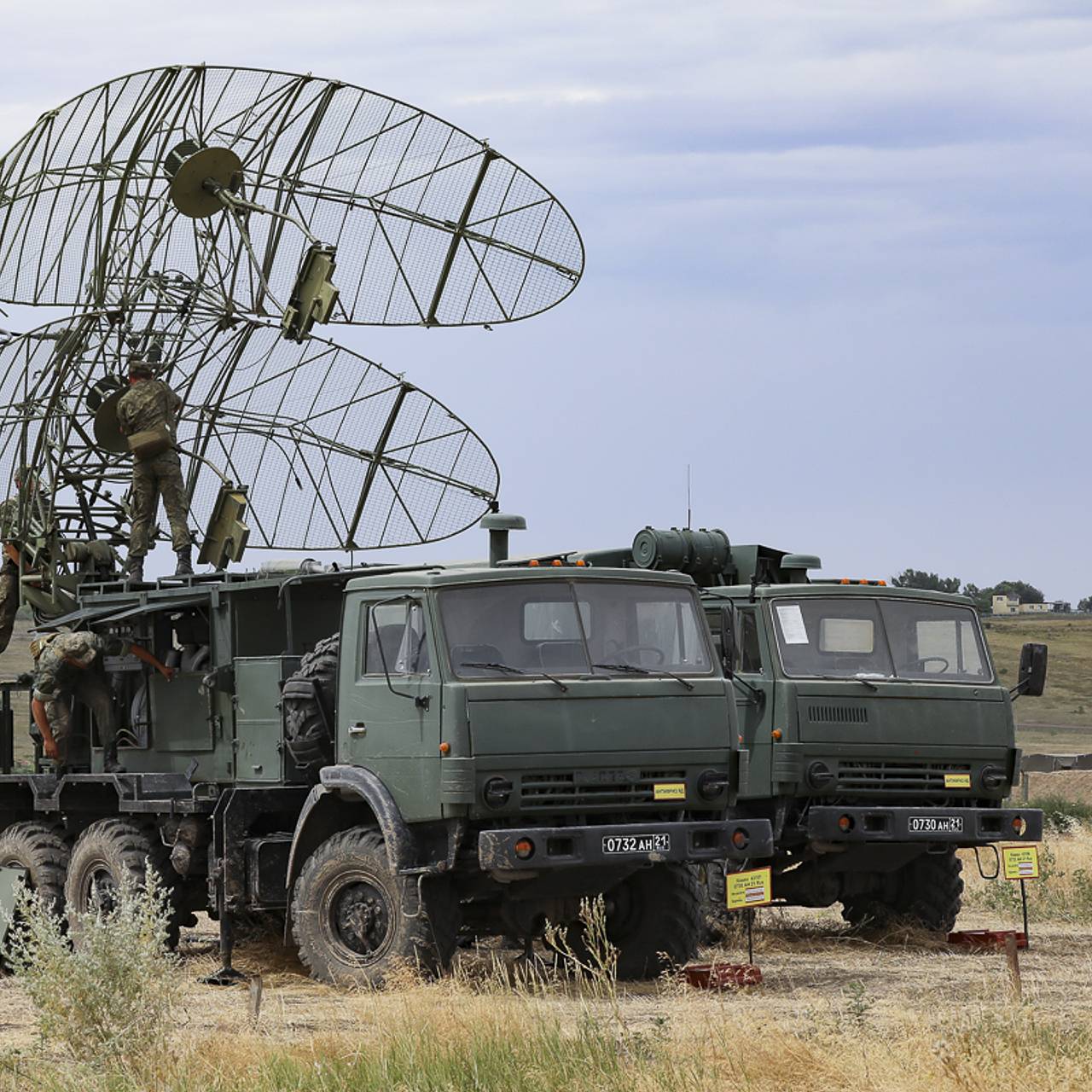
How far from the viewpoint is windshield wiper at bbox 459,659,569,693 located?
13477mm

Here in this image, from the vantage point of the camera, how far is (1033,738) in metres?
69.2

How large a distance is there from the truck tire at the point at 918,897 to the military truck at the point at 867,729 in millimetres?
26

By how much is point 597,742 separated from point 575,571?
1.25 m

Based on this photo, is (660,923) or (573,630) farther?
(660,923)

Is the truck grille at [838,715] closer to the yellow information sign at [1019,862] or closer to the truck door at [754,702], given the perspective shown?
the truck door at [754,702]

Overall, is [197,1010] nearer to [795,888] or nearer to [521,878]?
[521,878]

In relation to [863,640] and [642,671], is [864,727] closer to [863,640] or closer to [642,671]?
[863,640]

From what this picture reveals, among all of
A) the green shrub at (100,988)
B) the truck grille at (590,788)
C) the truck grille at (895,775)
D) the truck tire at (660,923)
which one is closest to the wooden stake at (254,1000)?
the green shrub at (100,988)

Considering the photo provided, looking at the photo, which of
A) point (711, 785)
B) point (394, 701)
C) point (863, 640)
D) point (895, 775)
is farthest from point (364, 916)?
point (863, 640)

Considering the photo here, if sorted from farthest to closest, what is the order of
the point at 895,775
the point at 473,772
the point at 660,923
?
the point at 895,775 < the point at 660,923 < the point at 473,772

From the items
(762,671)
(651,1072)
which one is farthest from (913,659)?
(651,1072)

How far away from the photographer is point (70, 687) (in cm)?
1762

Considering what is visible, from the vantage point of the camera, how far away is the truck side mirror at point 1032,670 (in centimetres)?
1645

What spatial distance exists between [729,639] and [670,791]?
2.87 meters
